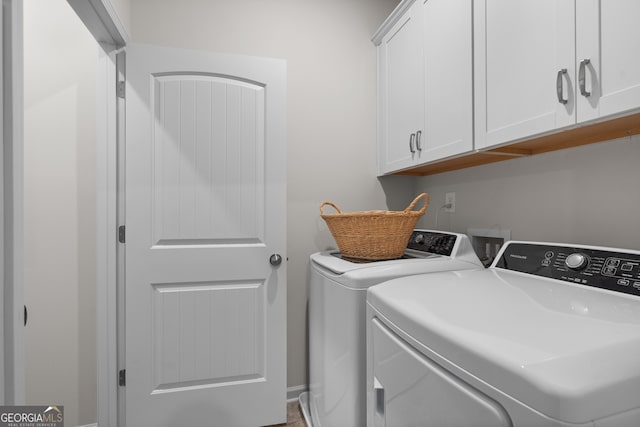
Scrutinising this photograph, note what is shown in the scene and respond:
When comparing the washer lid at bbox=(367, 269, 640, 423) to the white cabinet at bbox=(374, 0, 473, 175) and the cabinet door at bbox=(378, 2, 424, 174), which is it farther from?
the cabinet door at bbox=(378, 2, 424, 174)

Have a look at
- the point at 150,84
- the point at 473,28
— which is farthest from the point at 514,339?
the point at 150,84

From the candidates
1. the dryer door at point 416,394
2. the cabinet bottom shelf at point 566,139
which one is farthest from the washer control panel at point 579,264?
the dryer door at point 416,394

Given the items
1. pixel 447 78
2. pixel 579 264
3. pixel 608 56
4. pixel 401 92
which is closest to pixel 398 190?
pixel 401 92

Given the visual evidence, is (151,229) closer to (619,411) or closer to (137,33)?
(137,33)

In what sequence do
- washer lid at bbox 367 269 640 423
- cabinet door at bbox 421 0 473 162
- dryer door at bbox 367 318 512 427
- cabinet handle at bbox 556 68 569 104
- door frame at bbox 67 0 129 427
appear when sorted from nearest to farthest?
washer lid at bbox 367 269 640 423
dryer door at bbox 367 318 512 427
cabinet handle at bbox 556 68 569 104
cabinet door at bbox 421 0 473 162
door frame at bbox 67 0 129 427

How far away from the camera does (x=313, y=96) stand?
6.98 ft

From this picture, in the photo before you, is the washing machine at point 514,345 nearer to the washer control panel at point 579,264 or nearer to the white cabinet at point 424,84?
the washer control panel at point 579,264

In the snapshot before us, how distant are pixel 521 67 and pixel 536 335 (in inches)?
37.2

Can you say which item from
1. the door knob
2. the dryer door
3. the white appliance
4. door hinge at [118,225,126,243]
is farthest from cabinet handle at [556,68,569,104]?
door hinge at [118,225,126,243]

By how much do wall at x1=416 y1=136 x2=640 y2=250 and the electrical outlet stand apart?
4.0 inches

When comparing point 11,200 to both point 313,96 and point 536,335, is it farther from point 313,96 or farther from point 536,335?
point 313,96

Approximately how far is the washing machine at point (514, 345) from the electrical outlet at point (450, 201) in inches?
29.3

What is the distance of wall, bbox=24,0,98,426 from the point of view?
1635mm

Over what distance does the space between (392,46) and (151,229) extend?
173 cm
